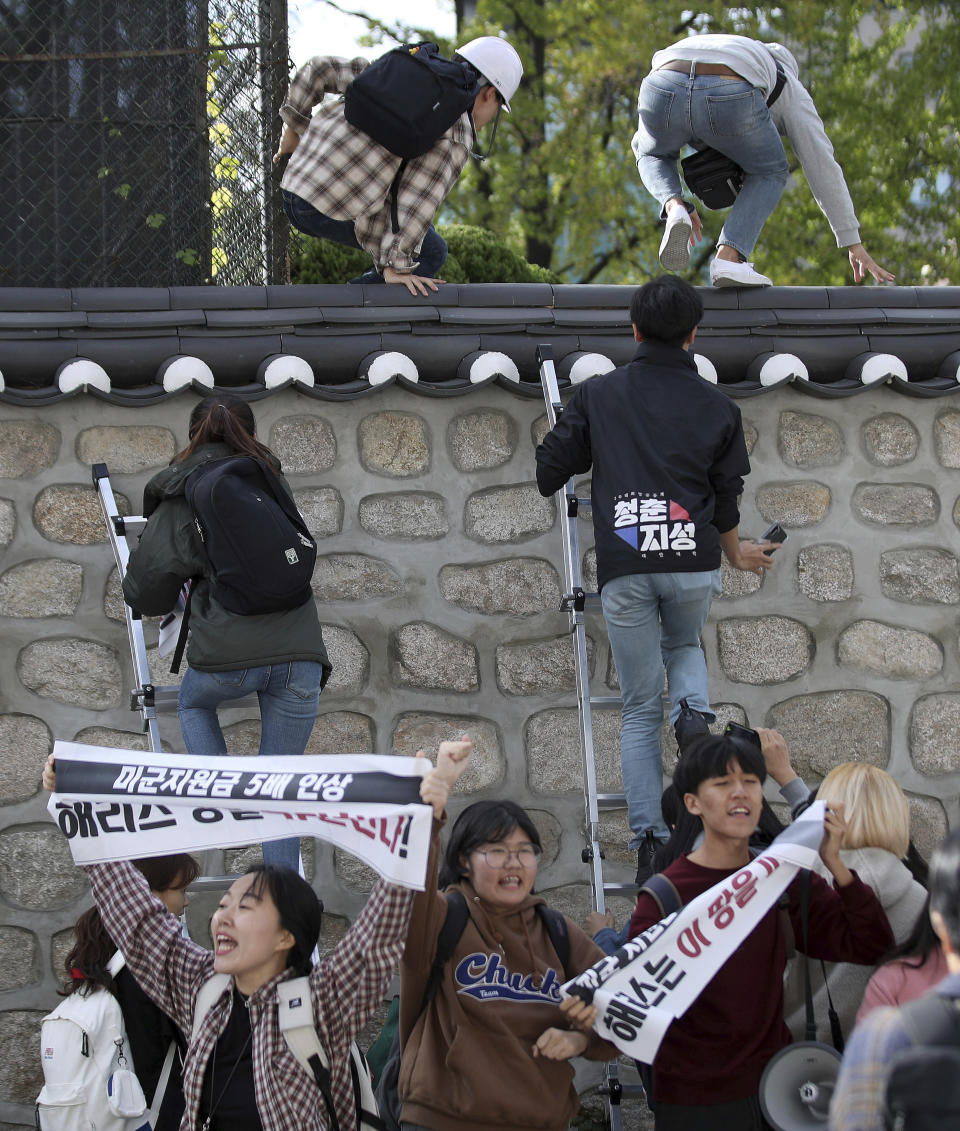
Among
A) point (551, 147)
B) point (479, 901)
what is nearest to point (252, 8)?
point (479, 901)

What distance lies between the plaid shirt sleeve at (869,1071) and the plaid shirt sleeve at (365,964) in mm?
1334

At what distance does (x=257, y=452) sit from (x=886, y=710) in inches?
94.6

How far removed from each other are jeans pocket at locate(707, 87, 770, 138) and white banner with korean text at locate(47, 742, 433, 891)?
11.0ft

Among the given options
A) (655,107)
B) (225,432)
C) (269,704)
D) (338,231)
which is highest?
(655,107)

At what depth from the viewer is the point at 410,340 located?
5422 mm

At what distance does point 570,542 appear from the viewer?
5137 mm

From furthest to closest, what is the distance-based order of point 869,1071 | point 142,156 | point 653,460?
point 142,156, point 653,460, point 869,1071

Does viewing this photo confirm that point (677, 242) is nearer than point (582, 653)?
No

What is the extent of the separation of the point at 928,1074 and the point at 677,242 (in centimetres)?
423

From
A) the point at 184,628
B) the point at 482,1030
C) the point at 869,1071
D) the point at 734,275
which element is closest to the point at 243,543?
the point at 184,628

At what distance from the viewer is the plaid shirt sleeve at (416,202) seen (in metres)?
5.76

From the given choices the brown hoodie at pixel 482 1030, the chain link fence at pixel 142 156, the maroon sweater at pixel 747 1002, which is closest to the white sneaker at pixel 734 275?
the chain link fence at pixel 142 156

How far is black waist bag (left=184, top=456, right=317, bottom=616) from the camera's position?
4.43m

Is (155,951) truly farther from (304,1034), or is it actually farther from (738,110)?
(738,110)
